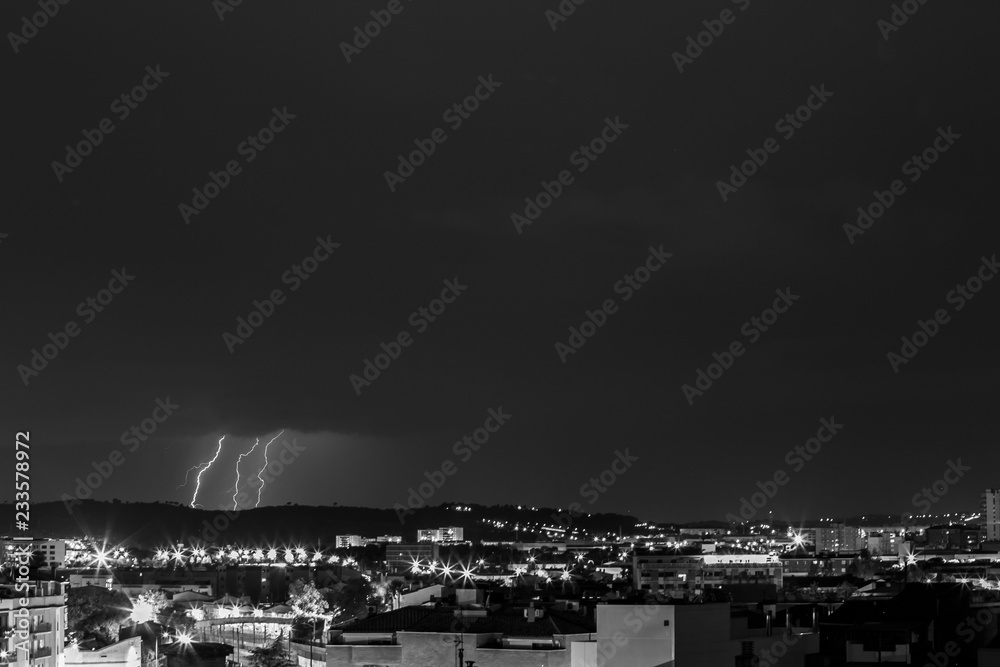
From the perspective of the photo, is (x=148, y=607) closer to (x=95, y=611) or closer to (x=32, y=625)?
(x=95, y=611)

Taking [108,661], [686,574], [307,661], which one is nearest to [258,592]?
[686,574]

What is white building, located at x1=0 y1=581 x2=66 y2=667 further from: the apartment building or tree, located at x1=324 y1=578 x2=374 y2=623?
the apartment building

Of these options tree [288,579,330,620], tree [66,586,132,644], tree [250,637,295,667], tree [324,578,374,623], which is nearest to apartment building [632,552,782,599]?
tree [324,578,374,623]

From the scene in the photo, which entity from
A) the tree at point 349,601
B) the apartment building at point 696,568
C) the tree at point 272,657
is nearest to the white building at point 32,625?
the tree at point 272,657

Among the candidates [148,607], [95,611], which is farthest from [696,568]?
[95,611]

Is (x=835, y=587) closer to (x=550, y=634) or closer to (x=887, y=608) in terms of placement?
(x=887, y=608)

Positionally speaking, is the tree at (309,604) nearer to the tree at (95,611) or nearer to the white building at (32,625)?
the tree at (95,611)
